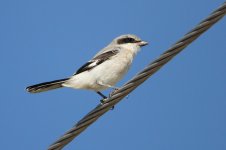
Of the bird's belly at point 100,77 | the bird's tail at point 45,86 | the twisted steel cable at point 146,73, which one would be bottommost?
the twisted steel cable at point 146,73

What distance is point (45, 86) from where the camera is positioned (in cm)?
739

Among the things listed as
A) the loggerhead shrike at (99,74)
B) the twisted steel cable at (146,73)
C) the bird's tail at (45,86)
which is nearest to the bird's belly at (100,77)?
the loggerhead shrike at (99,74)

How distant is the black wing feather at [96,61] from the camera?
7.62 metres

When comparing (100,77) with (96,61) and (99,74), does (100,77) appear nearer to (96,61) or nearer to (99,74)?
(99,74)

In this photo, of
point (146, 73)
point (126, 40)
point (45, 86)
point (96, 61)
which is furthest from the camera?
point (126, 40)

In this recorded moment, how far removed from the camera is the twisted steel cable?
13.6ft

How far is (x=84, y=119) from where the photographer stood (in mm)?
4848

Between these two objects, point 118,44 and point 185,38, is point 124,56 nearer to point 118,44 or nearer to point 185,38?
point 118,44

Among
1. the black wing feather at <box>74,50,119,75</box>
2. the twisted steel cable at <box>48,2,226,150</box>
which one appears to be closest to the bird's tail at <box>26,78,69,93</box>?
the black wing feather at <box>74,50,119,75</box>

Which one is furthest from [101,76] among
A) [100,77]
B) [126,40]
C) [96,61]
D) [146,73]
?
[146,73]

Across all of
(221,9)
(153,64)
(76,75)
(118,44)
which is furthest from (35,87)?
(221,9)

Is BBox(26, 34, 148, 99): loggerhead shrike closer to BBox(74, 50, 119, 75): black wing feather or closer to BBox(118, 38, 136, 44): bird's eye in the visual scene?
BBox(74, 50, 119, 75): black wing feather

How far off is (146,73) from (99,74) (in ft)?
9.99

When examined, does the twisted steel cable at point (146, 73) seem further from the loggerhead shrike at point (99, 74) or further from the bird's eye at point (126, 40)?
the bird's eye at point (126, 40)
